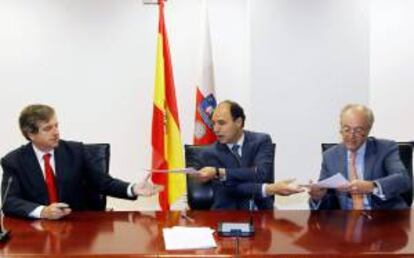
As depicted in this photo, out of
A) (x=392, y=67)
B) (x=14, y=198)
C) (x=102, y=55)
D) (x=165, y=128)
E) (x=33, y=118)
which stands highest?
(x=102, y=55)

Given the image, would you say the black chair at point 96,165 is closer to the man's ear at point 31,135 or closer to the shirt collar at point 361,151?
the man's ear at point 31,135

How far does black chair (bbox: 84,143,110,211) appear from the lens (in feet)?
9.20

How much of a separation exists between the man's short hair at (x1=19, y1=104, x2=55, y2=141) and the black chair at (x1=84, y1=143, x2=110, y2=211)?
1.05 feet

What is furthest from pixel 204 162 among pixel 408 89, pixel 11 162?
pixel 408 89

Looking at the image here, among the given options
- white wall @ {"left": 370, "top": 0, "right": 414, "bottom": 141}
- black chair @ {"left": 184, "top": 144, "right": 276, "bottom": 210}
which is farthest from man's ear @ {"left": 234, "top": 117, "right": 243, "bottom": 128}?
white wall @ {"left": 370, "top": 0, "right": 414, "bottom": 141}

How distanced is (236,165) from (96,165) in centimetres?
83

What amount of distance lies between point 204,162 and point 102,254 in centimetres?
122

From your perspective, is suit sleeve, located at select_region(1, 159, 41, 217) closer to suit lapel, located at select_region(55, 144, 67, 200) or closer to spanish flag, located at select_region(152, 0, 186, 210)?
suit lapel, located at select_region(55, 144, 67, 200)

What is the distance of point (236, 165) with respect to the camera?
2.96m

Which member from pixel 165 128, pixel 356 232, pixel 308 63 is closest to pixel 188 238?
pixel 356 232

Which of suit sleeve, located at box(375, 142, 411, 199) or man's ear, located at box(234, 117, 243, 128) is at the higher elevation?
man's ear, located at box(234, 117, 243, 128)

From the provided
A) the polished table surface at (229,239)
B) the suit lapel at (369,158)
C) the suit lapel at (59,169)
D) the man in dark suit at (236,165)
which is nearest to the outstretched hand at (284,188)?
the man in dark suit at (236,165)

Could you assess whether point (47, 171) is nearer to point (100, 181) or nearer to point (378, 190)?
point (100, 181)

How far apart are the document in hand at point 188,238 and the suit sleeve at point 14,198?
0.73 metres
